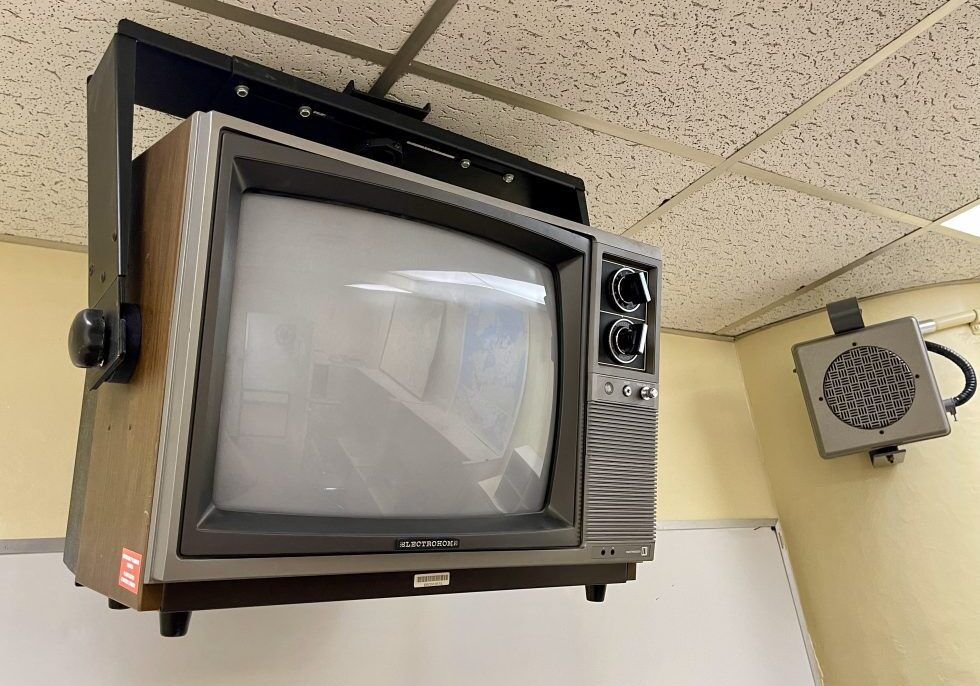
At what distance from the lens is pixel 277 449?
0.77 metres

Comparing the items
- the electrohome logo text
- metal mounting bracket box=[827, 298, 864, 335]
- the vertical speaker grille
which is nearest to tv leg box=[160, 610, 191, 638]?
the electrohome logo text

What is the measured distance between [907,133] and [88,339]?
52.0 inches

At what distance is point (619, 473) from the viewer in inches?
39.9

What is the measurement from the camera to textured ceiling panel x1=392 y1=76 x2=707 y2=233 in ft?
3.45

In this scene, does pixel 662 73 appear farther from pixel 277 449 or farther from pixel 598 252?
pixel 277 449

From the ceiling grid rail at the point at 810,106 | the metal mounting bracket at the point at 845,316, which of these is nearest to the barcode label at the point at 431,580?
the ceiling grid rail at the point at 810,106

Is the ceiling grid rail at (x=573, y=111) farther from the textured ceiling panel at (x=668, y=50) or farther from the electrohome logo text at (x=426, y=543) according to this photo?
the electrohome logo text at (x=426, y=543)

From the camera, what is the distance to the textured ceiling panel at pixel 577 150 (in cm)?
105

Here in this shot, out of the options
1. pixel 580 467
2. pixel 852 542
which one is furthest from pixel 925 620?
pixel 580 467

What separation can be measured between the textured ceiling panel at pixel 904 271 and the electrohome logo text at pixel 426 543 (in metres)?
1.42

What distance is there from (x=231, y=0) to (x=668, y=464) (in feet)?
5.41

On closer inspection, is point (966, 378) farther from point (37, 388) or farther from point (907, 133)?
point (37, 388)

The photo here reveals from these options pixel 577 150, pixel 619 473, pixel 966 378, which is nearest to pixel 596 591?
→ pixel 619 473

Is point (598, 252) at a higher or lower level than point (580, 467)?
higher
